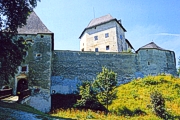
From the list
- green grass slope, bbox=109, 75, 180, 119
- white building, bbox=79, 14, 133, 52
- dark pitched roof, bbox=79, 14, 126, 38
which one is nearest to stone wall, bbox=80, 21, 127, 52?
white building, bbox=79, 14, 133, 52

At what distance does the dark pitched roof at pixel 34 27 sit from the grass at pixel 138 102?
9.10 m

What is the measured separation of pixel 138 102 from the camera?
19.8 metres

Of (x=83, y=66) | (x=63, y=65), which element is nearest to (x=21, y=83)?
(x=63, y=65)

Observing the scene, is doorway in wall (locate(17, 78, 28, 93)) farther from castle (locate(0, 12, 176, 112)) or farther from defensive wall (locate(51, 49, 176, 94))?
defensive wall (locate(51, 49, 176, 94))

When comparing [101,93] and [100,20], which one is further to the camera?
[100,20]

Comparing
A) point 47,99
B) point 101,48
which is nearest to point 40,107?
point 47,99

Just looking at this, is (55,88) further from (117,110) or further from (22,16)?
(22,16)

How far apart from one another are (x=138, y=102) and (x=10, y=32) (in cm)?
1318

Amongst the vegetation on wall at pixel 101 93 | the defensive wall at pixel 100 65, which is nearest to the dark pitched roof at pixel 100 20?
the defensive wall at pixel 100 65

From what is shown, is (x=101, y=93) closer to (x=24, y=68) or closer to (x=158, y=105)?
(x=158, y=105)

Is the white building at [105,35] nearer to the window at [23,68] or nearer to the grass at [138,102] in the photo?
the grass at [138,102]

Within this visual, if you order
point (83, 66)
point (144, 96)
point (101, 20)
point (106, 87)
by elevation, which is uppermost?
point (101, 20)

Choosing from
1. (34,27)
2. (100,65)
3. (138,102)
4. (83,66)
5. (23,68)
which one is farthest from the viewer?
(100,65)

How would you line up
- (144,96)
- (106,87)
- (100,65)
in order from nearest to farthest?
(106,87) < (144,96) < (100,65)
